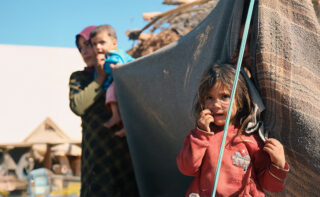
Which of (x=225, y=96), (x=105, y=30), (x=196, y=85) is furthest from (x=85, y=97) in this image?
(x=225, y=96)

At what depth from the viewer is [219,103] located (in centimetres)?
198

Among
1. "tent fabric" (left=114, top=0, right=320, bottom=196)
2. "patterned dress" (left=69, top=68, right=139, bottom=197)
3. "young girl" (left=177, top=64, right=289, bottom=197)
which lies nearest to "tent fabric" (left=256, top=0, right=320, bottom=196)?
"tent fabric" (left=114, top=0, right=320, bottom=196)

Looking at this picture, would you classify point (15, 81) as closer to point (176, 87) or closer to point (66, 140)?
point (66, 140)

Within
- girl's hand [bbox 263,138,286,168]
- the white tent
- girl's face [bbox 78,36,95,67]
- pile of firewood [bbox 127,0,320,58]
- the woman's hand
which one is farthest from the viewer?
the white tent

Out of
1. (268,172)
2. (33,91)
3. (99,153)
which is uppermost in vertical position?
(268,172)

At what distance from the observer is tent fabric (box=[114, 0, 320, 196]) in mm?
2037

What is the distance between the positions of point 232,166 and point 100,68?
1550 mm

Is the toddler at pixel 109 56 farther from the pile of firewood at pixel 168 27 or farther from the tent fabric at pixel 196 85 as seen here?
the pile of firewood at pixel 168 27

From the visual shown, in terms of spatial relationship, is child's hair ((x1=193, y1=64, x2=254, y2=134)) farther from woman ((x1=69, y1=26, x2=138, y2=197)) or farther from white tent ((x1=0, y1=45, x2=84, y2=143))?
white tent ((x1=0, y1=45, x2=84, y2=143))

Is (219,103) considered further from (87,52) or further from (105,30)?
(87,52)

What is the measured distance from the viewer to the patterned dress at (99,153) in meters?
3.12

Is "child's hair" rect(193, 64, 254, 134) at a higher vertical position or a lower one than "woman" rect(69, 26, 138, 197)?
higher

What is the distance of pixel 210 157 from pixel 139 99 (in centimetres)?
121

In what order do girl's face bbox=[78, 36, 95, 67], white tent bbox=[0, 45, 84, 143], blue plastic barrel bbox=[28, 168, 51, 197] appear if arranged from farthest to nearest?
white tent bbox=[0, 45, 84, 143] < blue plastic barrel bbox=[28, 168, 51, 197] < girl's face bbox=[78, 36, 95, 67]
